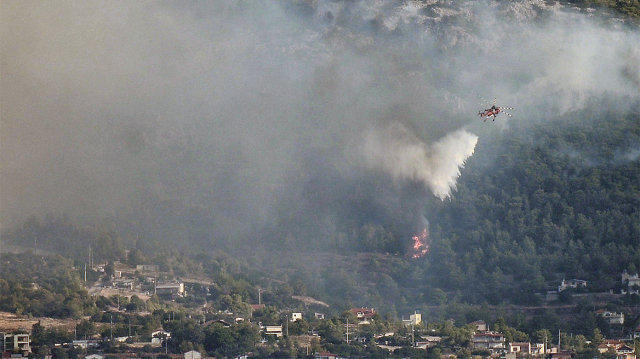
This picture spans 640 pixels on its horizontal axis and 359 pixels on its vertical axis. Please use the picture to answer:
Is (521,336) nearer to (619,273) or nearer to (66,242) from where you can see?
(619,273)

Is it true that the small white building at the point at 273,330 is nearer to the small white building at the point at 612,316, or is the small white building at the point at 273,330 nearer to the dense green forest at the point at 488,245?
the dense green forest at the point at 488,245

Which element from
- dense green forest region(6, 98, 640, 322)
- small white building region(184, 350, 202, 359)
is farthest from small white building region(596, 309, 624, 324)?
small white building region(184, 350, 202, 359)

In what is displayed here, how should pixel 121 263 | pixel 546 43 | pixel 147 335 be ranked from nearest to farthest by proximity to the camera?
pixel 147 335, pixel 121 263, pixel 546 43

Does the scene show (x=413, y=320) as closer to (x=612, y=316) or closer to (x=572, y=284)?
(x=572, y=284)

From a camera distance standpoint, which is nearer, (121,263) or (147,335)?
(147,335)

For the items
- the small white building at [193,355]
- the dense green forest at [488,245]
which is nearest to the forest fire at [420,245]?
the dense green forest at [488,245]

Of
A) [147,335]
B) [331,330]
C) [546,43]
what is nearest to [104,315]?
[147,335]

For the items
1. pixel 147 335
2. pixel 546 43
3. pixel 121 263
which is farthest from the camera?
pixel 546 43

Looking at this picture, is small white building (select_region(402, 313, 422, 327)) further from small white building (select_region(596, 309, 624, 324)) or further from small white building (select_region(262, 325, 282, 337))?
small white building (select_region(596, 309, 624, 324))
